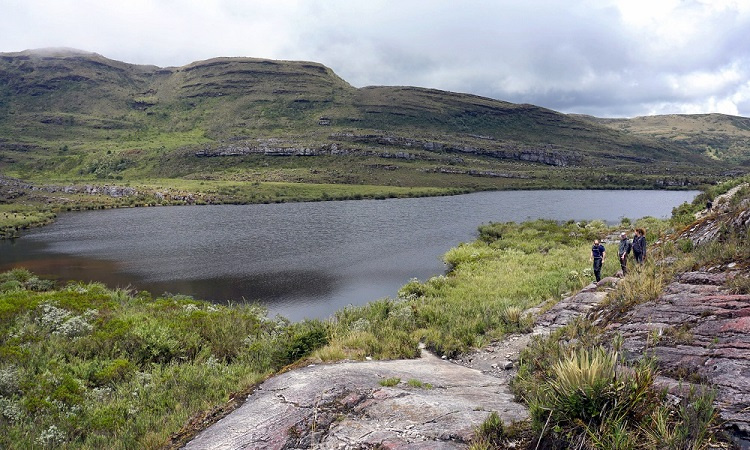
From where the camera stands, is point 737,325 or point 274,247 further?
point 274,247

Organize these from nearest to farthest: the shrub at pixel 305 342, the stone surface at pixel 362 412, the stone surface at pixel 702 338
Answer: the stone surface at pixel 702 338, the stone surface at pixel 362 412, the shrub at pixel 305 342

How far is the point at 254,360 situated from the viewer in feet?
44.8

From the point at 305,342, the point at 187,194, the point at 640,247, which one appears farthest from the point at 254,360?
the point at 187,194

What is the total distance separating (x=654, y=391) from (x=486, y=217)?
6312 centimetres

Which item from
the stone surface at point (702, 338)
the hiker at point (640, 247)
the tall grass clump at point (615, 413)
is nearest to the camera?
the tall grass clump at point (615, 413)

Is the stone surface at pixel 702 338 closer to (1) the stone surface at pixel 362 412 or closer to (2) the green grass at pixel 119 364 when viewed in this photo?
(1) the stone surface at pixel 362 412

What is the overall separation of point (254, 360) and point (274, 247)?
33362mm

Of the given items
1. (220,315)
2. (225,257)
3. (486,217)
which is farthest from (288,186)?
(220,315)

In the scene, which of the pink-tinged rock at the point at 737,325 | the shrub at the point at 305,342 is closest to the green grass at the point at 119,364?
the shrub at the point at 305,342

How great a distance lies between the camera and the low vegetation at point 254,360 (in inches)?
220

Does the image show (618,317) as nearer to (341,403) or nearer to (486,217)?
(341,403)

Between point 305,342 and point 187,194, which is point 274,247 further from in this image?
point 187,194

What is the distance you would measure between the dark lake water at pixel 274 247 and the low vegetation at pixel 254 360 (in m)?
7.74

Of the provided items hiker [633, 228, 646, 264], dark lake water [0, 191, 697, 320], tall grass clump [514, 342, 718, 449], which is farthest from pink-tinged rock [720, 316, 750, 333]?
dark lake water [0, 191, 697, 320]
